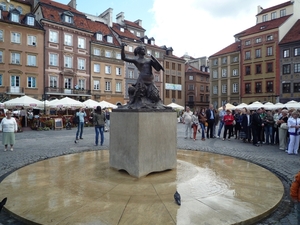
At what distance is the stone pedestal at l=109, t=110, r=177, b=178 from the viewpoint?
5.37 meters

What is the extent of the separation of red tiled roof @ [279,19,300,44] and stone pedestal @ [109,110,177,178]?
4008 cm

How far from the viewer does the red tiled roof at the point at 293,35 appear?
124ft

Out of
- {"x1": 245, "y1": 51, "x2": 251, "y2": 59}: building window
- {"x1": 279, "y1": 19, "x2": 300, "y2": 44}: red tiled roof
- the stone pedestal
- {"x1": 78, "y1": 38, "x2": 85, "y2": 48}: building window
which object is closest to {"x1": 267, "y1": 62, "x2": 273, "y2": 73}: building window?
{"x1": 279, "y1": 19, "x2": 300, "y2": 44}: red tiled roof

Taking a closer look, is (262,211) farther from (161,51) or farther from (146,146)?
(161,51)

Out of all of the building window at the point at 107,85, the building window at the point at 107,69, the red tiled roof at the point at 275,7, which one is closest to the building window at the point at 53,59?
the building window at the point at 107,69

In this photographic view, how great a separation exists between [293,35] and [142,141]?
4289 cm

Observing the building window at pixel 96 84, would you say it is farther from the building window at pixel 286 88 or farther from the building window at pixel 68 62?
the building window at pixel 286 88

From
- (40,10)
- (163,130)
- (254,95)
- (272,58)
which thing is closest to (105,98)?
(40,10)

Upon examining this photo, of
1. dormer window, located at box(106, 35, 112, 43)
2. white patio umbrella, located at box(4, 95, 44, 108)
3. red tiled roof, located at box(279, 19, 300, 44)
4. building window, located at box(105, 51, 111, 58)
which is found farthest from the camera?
dormer window, located at box(106, 35, 112, 43)

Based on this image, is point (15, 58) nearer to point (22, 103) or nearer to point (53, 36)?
point (53, 36)

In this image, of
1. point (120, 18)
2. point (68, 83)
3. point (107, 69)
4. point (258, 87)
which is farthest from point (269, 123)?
point (120, 18)

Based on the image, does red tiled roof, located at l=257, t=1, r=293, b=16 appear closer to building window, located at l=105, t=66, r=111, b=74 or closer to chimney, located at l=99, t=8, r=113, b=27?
chimney, located at l=99, t=8, r=113, b=27

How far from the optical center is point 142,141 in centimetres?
537

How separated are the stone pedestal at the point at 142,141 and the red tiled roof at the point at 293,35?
131ft
